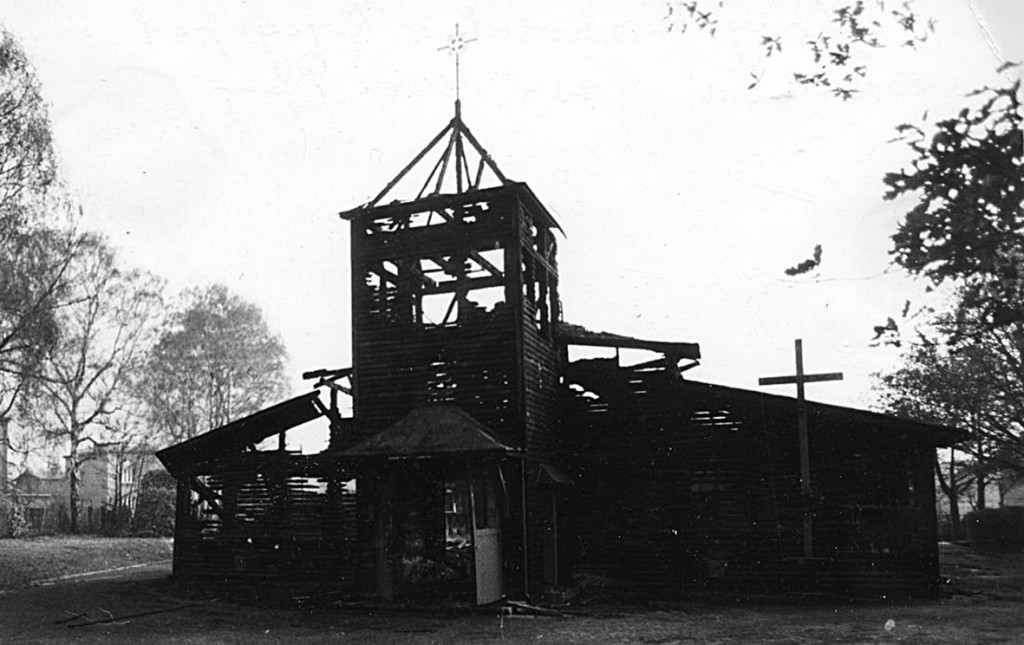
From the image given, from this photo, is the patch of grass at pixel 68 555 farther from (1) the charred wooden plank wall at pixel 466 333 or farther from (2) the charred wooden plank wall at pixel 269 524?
(1) the charred wooden plank wall at pixel 466 333

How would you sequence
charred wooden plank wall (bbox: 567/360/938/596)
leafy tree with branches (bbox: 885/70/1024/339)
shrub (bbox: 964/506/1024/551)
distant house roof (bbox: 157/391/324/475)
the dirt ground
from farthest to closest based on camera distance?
shrub (bbox: 964/506/1024/551) < distant house roof (bbox: 157/391/324/475) < charred wooden plank wall (bbox: 567/360/938/596) < the dirt ground < leafy tree with branches (bbox: 885/70/1024/339)

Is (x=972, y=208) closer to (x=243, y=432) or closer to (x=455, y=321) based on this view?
(x=455, y=321)

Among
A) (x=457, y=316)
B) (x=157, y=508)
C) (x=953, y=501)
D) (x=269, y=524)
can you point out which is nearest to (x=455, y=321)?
(x=457, y=316)

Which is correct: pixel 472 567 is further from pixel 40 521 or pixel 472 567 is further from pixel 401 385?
pixel 40 521

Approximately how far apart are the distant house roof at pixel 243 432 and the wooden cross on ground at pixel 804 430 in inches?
400

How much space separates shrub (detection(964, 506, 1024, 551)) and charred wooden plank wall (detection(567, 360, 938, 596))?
19.9 metres

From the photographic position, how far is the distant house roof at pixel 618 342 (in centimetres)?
1997

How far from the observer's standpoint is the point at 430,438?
1681 centimetres

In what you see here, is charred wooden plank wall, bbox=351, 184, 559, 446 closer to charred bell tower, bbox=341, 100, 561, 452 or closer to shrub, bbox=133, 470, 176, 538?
charred bell tower, bbox=341, 100, 561, 452

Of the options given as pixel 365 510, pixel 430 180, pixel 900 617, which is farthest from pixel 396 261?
pixel 900 617

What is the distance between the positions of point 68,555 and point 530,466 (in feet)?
51.5

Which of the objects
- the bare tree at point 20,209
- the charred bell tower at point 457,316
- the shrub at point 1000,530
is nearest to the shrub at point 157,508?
the bare tree at point 20,209

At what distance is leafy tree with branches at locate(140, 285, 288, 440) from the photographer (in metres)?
39.1

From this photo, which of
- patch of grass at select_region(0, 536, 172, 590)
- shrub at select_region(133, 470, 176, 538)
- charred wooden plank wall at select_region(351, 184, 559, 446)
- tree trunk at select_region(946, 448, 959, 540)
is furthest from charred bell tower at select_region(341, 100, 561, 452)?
tree trunk at select_region(946, 448, 959, 540)
